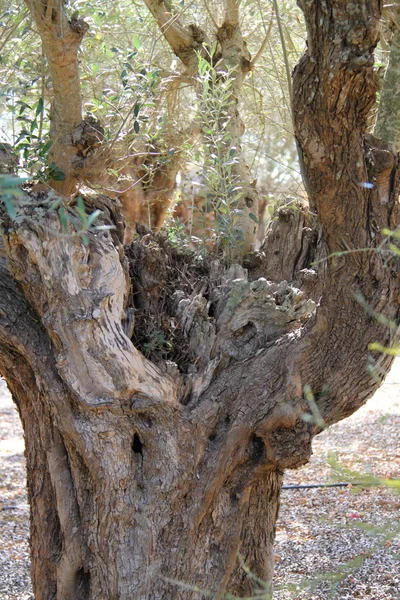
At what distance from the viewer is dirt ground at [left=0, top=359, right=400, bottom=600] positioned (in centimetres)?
380

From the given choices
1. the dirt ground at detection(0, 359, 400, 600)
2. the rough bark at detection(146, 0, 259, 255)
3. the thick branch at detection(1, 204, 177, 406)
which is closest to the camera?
the thick branch at detection(1, 204, 177, 406)

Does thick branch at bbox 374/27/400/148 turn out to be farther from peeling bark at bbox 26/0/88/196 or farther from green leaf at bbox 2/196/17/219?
green leaf at bbox 2/196/17/219

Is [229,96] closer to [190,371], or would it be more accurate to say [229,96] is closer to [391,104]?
[391,104]

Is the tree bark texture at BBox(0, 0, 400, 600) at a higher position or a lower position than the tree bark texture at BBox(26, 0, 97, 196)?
lower

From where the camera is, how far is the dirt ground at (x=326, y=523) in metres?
3.80

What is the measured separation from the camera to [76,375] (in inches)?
98.3

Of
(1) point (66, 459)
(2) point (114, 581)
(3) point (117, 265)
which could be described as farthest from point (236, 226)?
(2) point (114, 581)

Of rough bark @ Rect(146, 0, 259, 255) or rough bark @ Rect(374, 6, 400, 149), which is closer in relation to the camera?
rough bark @ Rect(374, 6, 400, 149)

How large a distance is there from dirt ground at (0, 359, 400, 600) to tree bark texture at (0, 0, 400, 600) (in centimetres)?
39

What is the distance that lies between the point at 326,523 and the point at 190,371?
0.83 m

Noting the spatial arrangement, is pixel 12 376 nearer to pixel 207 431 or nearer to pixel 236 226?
pixel 207 431

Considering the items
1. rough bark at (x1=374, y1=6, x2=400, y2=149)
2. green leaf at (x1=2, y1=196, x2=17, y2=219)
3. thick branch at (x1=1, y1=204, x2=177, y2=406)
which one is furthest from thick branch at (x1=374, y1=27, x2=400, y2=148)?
green leaf at (x1=2, y1=196, x2=17, y2=219)

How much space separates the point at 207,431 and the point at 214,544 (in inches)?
17.7

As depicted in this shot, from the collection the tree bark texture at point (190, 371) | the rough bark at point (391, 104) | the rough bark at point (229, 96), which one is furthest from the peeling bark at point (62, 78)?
the rough bark at point (391, 104)
